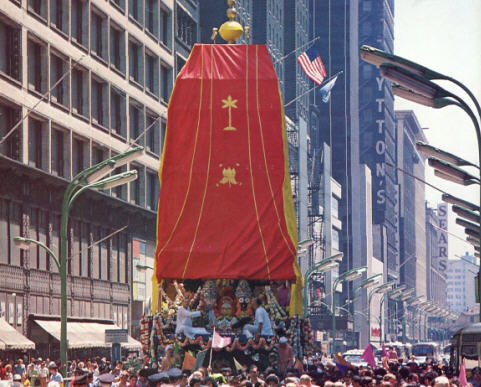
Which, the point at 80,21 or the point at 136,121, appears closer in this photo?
the point at 80,21

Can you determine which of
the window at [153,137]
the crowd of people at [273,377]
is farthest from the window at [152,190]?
the crowd of people at [273,377]

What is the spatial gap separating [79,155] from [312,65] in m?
23.8

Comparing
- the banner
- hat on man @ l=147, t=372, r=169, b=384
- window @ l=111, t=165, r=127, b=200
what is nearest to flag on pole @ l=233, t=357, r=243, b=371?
the banner

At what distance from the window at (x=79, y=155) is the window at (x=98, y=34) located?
199 inches

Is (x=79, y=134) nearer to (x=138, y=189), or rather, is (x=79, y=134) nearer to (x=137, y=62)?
(x=138, y=189)

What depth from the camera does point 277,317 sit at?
92.1ft

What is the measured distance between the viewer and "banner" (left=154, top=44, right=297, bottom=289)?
96.7 feet

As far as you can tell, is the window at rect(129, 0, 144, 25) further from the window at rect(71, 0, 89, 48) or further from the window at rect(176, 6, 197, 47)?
the window at rect(176, 6, 197, 47)

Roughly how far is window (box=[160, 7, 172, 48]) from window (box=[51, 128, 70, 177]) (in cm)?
1977

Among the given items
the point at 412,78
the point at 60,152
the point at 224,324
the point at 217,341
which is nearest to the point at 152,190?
the point at 60,152

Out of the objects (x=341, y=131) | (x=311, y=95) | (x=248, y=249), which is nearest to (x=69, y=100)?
(x=248, y=249)

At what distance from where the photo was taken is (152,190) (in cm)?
7400

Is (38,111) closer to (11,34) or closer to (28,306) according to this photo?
(11,34)

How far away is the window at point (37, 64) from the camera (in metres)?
53.3
